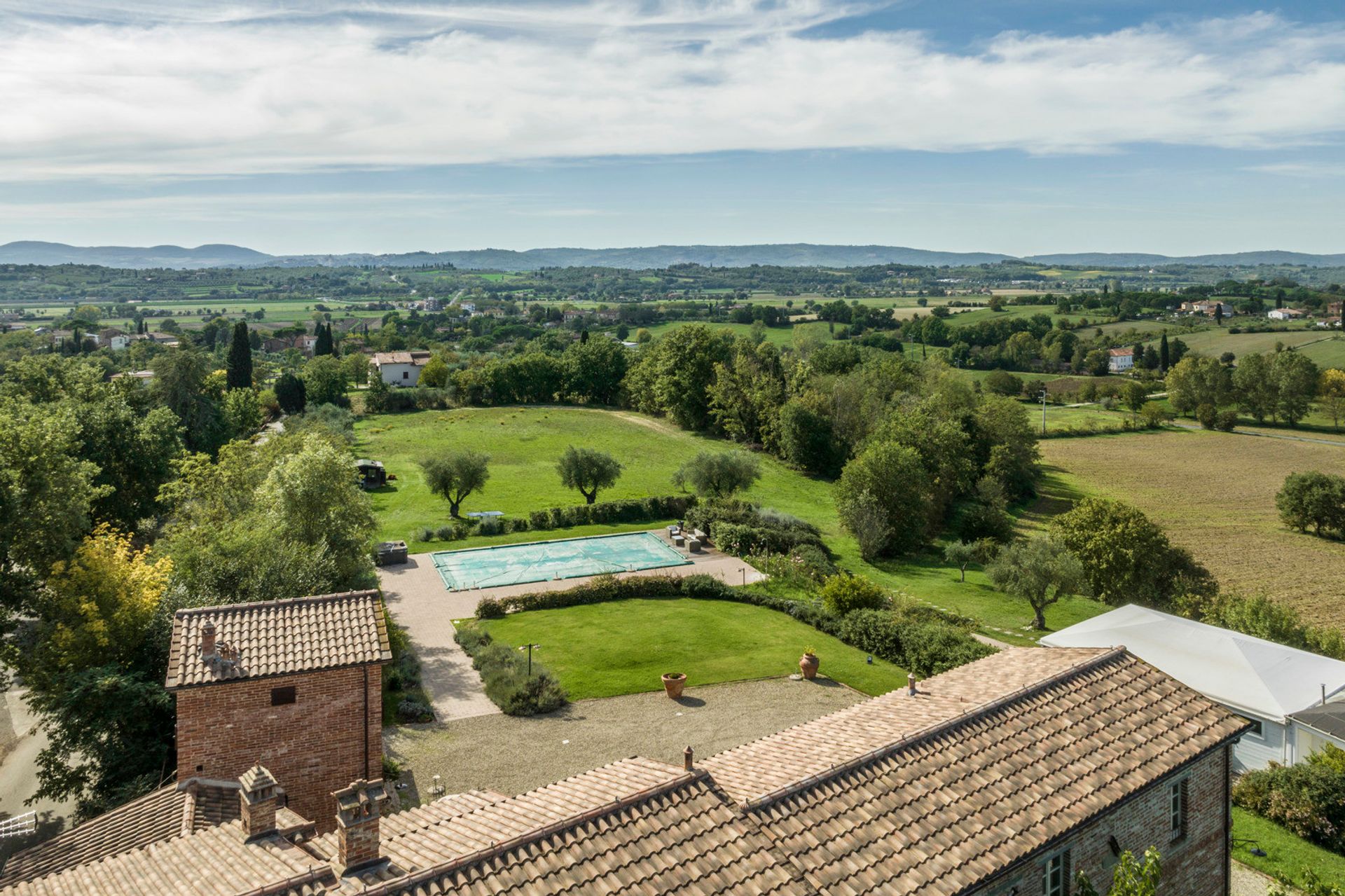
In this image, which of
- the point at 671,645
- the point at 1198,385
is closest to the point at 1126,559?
the point at 671,645

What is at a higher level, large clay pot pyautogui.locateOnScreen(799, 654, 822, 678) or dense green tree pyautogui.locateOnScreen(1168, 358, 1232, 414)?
dense green tree pyautogui.locateOnScreen(1168, 358, 1232, 414)

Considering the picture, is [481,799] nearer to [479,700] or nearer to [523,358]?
[479,700]

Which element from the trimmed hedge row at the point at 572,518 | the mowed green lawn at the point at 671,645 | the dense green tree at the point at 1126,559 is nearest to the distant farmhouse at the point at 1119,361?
the dense green tree at the point at 1126,559

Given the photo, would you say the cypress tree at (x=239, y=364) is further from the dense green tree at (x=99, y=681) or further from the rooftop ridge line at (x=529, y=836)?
the rooftop ridge line at (x=529, y=836)

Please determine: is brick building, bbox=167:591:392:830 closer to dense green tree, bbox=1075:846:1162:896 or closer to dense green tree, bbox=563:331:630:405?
dense green tree, bbox=1075:846:1162:896

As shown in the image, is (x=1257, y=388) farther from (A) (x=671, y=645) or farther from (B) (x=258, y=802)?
(B) (x=258, y=802)

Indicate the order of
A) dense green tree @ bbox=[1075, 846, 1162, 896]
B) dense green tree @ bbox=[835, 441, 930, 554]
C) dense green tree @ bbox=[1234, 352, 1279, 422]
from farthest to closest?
dense green tree @ bbox=[1234, 352, 1279, 422] → dense green tree @ bbox=[835, 441, 930, 554] → dense green tree @ bbox=[1075, 846, 1162, 896]

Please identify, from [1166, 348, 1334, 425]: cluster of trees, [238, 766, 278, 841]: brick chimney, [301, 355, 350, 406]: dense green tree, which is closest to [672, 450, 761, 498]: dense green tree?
[238, 766, 278, 841]: brick chimney
